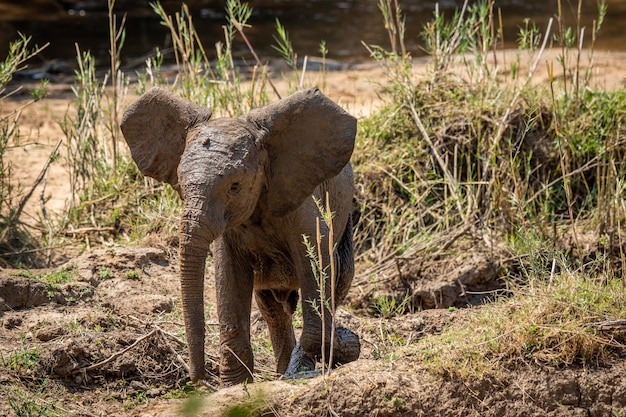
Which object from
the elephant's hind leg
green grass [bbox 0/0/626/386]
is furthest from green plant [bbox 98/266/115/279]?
the elephant's hind leg

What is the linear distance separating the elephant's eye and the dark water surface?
993 cm

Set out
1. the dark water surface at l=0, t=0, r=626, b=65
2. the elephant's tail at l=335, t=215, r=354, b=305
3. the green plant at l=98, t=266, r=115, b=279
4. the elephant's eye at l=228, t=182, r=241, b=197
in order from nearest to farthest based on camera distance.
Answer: the elephant's eye at l=228, t=182, r=241, b=197, the elephant's tail at l=335, t=215, r=354, b=305, the green plant at l=98, t=266, r=115, b=279, the dark water surface at l=0, t=0, r=626, b=65

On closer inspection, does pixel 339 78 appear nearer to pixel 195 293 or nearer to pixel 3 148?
pixel 3 148

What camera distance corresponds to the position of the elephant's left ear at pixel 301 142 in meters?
5.30

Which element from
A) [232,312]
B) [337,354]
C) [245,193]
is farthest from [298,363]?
[245,193]

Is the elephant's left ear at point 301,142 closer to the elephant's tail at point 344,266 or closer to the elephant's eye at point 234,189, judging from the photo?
the elephant's eye at point 234,189

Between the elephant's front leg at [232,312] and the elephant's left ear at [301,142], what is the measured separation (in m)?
0.44

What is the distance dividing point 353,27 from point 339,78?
4.57 meters

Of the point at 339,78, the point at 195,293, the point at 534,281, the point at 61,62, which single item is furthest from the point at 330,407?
the point at 61,62

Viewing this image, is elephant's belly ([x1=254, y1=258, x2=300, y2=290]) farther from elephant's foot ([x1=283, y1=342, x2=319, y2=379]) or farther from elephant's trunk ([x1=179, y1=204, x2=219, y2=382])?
elephant's trunk ([x1=179, y1=204, x2=219, y2=382])

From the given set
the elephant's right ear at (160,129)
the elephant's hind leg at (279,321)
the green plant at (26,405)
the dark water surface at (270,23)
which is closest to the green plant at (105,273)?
the elephant's hind leg at (279,321)

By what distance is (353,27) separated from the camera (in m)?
17.0

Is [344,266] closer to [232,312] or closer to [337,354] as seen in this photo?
[337,354]

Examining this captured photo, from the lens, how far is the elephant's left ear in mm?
5305
